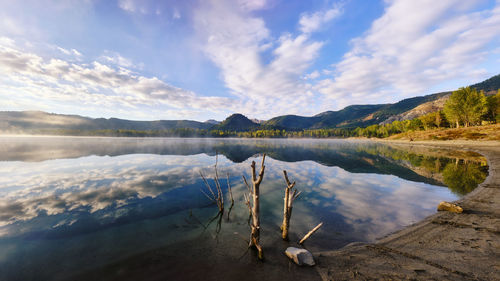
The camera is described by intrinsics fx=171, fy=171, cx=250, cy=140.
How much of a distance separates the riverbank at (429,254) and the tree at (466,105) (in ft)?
479

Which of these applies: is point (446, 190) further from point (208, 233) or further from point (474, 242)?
point (208, 233)

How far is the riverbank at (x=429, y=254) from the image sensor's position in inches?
300

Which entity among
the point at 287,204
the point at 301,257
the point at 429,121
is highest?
the point at 429,121

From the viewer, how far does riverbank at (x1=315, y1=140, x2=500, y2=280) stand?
25.0 ft

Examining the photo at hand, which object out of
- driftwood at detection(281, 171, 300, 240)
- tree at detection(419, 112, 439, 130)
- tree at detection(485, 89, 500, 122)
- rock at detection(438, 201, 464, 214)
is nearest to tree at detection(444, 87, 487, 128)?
tree at detection(485, 89, 500, 122)

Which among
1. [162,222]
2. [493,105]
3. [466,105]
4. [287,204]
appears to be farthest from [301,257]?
[493,105]

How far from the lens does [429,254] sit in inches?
351

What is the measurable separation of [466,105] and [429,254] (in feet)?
511

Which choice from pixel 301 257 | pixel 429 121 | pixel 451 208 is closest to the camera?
pixel 301 257

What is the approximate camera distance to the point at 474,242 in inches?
388

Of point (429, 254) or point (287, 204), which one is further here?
point (287, 204)

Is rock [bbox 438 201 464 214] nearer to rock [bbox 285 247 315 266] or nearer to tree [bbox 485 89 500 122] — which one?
rock [bbox 285 247 315 266]

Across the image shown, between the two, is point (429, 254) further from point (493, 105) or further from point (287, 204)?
point (493, 105)

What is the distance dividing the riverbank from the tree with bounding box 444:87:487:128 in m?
146
